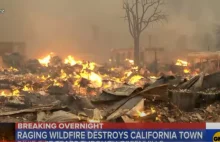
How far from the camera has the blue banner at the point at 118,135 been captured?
6125 mm

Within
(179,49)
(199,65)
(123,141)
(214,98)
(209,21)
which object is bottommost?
(123,141)

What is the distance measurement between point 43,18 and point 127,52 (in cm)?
694

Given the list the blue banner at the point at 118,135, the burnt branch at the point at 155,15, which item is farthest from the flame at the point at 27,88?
the burnt branch at the point at 155,15

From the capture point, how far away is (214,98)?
26.4ft

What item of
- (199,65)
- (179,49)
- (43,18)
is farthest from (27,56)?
(199,65)

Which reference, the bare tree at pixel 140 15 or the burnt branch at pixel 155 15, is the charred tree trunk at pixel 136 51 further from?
the burnt branch at pixel 155 15

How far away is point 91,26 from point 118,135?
54.2 feet

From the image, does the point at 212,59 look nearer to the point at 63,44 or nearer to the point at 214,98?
the point at 214,98

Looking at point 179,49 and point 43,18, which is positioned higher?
point 43,18

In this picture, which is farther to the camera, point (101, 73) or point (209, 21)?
point (209, 21)

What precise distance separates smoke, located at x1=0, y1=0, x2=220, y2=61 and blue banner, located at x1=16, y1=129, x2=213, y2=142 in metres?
11.4

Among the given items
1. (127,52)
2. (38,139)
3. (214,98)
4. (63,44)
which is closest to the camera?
(38,139)

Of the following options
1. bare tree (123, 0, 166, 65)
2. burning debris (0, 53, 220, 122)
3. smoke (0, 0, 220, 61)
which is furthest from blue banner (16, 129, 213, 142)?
bare tree (123, 0, 166, 65)

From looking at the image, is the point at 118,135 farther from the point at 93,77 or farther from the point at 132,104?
the point at 93,77
